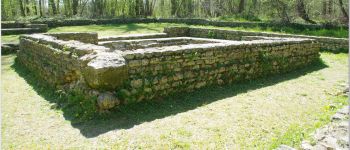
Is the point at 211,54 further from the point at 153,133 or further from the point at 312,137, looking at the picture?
the point at 312,137

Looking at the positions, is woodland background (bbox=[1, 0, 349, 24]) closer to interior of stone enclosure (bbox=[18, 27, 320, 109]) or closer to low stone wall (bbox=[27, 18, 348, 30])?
low stone wall (bbox=[27, 18, 348, 30])

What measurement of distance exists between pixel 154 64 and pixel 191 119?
5.08 ft

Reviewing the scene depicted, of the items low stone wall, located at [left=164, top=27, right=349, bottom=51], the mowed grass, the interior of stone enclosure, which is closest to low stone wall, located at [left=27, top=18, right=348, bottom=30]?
low stone wall, located at [left=164, top=27, right=349, bottom=51]

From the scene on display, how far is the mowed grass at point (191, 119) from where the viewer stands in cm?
509

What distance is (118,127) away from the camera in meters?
5.66

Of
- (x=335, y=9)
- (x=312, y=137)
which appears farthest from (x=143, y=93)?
(x=335, y=9)

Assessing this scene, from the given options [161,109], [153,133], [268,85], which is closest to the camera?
[153,133]

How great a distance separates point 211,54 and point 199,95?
1.12 metres

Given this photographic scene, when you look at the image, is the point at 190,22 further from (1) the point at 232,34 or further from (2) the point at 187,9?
(2) the point at 187,9

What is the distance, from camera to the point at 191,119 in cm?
604

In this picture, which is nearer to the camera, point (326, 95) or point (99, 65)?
point (99, 65)

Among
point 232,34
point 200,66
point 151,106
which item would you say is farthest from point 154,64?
point 232,34

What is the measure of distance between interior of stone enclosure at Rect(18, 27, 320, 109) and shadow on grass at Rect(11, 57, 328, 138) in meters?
0.18

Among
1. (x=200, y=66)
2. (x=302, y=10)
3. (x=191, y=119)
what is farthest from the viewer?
(x=302, y=10)
